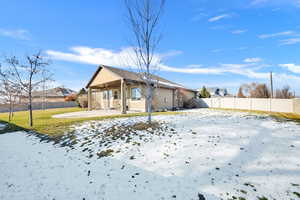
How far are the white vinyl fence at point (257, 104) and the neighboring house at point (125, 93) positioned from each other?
4655 mm

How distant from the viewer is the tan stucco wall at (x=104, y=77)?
13297 mm

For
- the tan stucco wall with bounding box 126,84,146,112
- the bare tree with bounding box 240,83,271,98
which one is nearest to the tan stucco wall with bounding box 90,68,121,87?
the tan stucco wall with bounding box 126,84,146,112

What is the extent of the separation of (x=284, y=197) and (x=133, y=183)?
2.51m

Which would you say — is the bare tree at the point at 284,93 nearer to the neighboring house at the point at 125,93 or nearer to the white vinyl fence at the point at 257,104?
the white vinyl fence at the point at 257,104

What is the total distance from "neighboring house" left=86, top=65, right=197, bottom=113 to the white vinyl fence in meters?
4.66

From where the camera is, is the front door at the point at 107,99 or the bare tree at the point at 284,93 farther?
the bare tree at the point at 284,93

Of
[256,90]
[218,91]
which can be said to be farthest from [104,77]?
[218,91]

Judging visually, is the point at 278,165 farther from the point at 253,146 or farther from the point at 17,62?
the point at 17,62

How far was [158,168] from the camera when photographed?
9.64 feet

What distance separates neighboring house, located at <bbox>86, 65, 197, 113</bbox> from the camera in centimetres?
1295

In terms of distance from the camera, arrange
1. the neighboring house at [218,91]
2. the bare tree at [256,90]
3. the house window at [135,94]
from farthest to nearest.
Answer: the neighboring house at [218,91] → the bare tree at [256,90] → the house window at [135,94]

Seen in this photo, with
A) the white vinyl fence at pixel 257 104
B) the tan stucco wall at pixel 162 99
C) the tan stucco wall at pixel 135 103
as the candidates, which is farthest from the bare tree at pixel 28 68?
the white vinyl fence at pixel 257 104

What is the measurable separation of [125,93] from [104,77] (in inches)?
157

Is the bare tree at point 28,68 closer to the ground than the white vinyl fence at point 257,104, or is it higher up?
higher up
